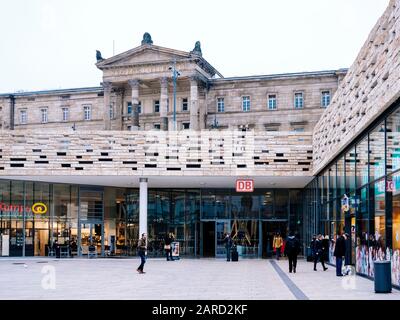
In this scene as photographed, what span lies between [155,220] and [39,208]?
7.66 meters

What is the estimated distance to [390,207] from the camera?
18703 mm

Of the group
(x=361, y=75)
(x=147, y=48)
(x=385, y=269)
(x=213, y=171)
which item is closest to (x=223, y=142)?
(x=213, y=171)

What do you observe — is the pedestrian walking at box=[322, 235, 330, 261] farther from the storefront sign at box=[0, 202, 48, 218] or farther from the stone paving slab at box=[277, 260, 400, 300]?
the storefront sign at box=[0, 202, 48, 218]

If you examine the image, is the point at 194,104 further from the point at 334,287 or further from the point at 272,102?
the point at 334,287

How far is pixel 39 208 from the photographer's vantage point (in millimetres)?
39250

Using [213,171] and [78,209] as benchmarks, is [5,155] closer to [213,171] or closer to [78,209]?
[78,209]

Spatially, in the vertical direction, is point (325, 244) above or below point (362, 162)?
below

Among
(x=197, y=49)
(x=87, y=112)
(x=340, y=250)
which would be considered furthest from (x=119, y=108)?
(x=340, y=250)

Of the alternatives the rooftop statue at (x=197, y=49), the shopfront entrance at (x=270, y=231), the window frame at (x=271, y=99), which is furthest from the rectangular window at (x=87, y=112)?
the shopfront entrance at (x=270, y=231)

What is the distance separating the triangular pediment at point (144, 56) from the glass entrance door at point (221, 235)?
40.5 m

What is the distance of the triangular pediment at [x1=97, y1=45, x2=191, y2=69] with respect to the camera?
261 feet

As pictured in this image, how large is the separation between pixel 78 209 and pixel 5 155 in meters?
6.88

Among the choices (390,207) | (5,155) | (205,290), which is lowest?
(205,290)

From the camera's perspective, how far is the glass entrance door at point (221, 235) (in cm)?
4156
